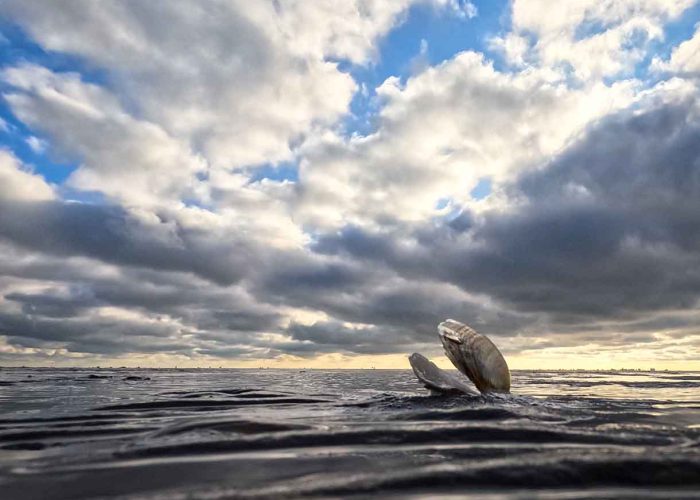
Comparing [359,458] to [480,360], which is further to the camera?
[480,360]

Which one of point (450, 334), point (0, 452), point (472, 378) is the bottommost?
point (0, 452)

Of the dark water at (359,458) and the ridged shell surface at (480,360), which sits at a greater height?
the ridged shell surface at (480,360)

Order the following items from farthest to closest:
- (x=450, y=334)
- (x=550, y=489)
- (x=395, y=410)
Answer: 1. (x=450, y=334)
2. (x=395, y=410)
3. (x=550, y=489)

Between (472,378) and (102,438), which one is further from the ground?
(472,378)

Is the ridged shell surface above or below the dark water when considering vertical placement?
above

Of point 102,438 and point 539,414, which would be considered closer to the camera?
point 102,438

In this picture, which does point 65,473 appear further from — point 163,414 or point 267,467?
point 163,414

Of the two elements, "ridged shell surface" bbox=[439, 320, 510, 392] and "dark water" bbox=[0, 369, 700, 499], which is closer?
"dark water" bbox=[0, 369, 700, 499]

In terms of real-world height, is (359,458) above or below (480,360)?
below

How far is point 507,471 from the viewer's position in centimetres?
285

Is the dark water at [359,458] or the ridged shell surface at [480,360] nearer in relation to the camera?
the dark water at [359,458]

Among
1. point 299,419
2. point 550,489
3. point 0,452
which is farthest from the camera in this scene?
point 299,419

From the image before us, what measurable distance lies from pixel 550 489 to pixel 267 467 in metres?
1.84

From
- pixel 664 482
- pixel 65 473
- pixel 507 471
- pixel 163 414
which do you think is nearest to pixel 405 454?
pixel 507 471
